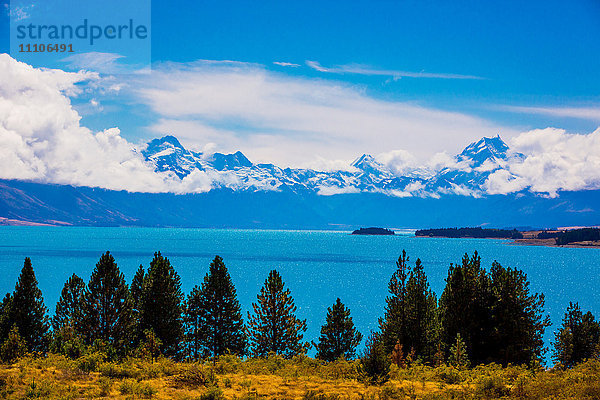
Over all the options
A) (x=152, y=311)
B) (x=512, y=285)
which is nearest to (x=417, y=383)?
(x=512, y=285)

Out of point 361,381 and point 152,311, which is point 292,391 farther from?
point 152,311

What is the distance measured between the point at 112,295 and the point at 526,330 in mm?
45383

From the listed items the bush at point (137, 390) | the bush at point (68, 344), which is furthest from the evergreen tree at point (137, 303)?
the bush at point (137, 390)

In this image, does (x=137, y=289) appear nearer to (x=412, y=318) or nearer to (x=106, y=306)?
(x=106, y=306)

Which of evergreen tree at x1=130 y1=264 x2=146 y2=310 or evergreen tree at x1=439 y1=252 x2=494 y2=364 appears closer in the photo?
evergreen tree at x1=439 y1=252 x2=494 y2=364

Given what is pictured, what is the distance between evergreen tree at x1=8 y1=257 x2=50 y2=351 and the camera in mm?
60594

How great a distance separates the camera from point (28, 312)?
200 ft

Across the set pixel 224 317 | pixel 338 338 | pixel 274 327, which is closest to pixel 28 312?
pixel 224 317

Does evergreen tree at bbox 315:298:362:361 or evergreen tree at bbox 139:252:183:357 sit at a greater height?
evergreen tree at bbox 139:252:183:357

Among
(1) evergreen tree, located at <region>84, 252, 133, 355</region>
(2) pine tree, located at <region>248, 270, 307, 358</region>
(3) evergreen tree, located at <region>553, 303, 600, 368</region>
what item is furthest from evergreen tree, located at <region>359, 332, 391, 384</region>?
(3) evergreen tree, located at <region>553, 303, 600, 368</region>

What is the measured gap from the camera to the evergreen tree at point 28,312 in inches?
2386

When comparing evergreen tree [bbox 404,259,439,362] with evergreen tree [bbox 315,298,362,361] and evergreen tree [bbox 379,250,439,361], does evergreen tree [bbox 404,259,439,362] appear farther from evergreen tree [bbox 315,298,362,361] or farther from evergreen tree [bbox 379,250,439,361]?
evergreen tree [bbox 315,298,362,361]

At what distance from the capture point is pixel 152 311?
58.3 metres

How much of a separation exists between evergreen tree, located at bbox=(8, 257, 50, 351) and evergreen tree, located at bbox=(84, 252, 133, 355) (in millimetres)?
9147
